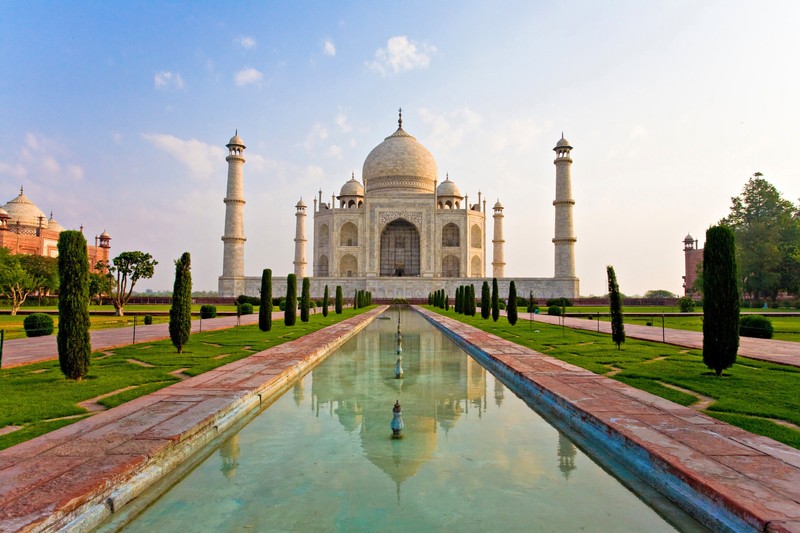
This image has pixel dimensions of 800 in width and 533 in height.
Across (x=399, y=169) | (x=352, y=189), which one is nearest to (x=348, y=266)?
Answer: (x=352, y=189)

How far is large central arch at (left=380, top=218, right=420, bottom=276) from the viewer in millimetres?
39938

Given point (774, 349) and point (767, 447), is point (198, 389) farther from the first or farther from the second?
point (774, 349)

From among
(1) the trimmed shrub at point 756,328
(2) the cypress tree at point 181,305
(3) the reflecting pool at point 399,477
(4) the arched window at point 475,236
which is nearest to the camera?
(3) the reflecting pool at point 399,477

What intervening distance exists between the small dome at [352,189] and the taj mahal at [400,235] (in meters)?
0.09

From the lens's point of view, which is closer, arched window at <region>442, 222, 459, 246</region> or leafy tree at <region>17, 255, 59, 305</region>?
leafy tree at <region>17, 255, 59, 305</region>

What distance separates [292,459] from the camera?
3357 millimetres

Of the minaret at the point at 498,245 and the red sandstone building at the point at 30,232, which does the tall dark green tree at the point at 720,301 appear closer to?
the minaret at the point at 498,245

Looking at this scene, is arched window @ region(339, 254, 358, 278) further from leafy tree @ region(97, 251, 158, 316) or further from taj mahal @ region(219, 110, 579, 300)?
leafy tree @ region(97, 251, 158, 316)

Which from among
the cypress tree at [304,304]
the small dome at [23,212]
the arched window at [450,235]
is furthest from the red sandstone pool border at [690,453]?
the small dome at [23,212]

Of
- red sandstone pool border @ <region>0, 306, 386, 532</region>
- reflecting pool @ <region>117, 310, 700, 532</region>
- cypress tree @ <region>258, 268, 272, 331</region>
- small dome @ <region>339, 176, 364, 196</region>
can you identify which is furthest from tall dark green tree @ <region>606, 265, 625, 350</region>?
small dome @ <region>339, 176, 364, 196</region>

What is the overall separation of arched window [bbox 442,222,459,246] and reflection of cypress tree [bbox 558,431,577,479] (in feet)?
114

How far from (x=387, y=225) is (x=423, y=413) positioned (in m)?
34.2

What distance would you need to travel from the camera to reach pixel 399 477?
3.06 metres

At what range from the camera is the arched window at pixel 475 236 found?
37.8 metres
